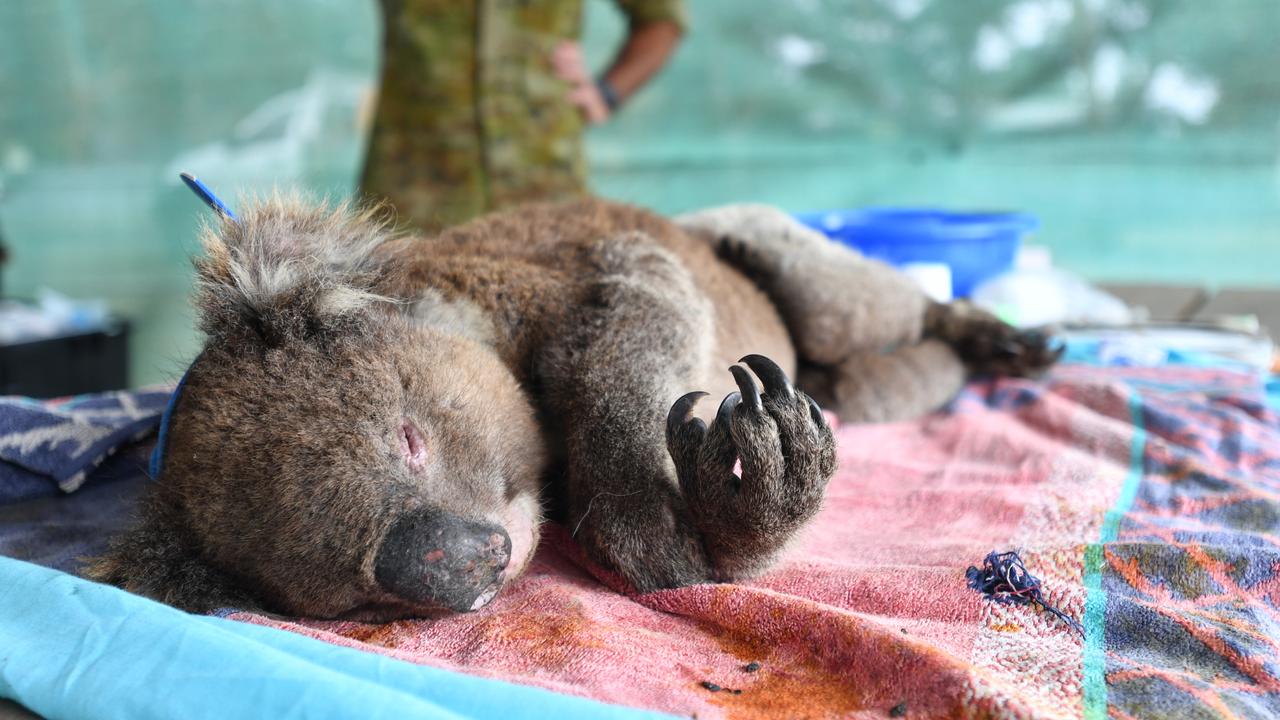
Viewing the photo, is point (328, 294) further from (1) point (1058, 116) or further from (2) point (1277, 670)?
(1) point (1058, 116)

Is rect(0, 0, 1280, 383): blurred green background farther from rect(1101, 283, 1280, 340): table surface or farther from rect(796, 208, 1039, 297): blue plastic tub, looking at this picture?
rect(796, 208, 1039, 297): blue plastic tub

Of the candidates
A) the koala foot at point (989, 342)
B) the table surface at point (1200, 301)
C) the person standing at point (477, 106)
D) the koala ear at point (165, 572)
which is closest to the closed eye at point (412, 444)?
the koala ear at point (165, 572)

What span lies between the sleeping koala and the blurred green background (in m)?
2.18

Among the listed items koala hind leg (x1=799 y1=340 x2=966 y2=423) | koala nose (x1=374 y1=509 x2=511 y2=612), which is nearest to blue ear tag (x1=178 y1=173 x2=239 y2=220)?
koala nose (x1=374 y1=509 x2=511 y2=612)

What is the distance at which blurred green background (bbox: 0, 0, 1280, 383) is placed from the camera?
4.15 m

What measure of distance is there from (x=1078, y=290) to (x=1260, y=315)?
2.35 feet

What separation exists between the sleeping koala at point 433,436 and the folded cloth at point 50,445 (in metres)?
0.49

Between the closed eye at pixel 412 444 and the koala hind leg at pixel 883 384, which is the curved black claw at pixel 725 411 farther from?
the koala hind leg at pixel 883 384

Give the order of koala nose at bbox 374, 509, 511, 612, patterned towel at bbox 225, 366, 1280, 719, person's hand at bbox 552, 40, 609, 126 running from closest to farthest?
patterned towel at bbox 225, 366, 1280, 719 → koala nose at bbox 374, 509, 511, 612 → person's hand at bbox 552, 40, 609, 126

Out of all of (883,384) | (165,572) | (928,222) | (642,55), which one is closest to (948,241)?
(928,222)

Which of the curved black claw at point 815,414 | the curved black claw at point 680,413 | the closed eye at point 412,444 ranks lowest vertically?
the closed eye at point 412,444

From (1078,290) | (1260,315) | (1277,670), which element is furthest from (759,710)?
(1260,315)

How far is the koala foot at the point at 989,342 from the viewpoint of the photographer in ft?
8.76

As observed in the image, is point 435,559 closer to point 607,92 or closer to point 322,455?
point 322,455
